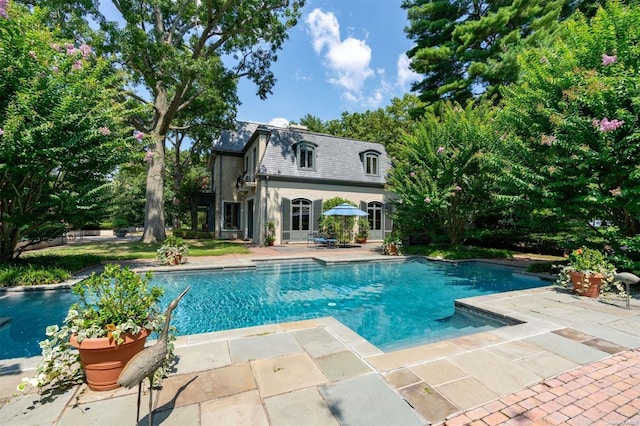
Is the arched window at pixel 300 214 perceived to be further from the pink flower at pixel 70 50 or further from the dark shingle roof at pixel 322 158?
the pink flower at pixel 70 50

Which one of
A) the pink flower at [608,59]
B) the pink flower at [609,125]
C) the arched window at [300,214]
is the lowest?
the arched window at [300,214]

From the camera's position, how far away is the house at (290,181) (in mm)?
16922

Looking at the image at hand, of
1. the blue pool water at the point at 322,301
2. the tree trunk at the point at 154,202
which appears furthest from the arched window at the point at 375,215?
the tree trunk at the point at 154,202

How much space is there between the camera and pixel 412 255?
13258 millimetres

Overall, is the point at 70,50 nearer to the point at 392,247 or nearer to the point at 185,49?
the point at 185,49

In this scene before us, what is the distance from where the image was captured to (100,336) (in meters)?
2.66

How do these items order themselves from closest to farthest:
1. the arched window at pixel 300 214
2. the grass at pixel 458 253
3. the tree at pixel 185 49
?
the grass at pixel 458 253, the tree at pixel 185 49, the arched window at pixel 300 214

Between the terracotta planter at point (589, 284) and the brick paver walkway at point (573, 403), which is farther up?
the terracotta planter at point (589, 284)

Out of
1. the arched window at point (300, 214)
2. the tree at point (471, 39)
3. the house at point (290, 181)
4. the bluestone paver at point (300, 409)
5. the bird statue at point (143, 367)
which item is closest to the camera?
the bird statue at point (143, 367)

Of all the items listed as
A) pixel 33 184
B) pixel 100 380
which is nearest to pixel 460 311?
pixel 100 380

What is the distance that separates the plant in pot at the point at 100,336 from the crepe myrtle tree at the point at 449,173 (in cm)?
1089

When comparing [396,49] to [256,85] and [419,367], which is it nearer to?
[256,85]

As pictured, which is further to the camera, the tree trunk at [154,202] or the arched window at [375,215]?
the arched window at [375,215]

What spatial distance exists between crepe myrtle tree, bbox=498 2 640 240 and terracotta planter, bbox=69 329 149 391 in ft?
29.4
